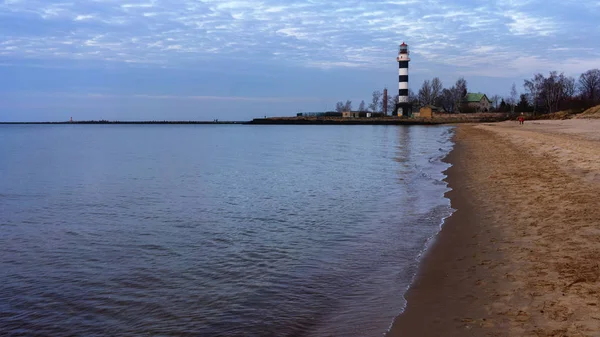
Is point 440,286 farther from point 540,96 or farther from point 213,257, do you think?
point 540,96

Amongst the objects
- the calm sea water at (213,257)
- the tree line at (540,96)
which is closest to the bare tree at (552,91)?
the tree line at (540,96)

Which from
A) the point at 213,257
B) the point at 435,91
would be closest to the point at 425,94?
the point at 435,91

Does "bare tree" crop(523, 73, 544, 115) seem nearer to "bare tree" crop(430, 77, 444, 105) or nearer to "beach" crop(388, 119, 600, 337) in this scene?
"bare tree" crop(430, 77, 444, 105)

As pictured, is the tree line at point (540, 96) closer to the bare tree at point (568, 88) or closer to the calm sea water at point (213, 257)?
the bare tree at point (568, 88)

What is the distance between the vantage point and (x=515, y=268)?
6.54 meters

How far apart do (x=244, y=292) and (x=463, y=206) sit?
7.11 meters

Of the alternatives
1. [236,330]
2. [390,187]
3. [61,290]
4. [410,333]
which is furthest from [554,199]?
[61,290]

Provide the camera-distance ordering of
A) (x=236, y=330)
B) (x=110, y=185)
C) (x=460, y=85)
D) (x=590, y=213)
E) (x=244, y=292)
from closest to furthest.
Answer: (x=236, y=330) → (x=244, y=292) → (x=590, y=213) → (x=110, y=185) → (x=460, y=85)

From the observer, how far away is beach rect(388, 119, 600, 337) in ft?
15.9

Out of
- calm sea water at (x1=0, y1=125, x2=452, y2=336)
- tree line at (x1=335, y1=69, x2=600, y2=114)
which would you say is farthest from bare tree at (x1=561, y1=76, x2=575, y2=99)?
calm sea water at (x1=0, y1=125, x2=452, y2=336)

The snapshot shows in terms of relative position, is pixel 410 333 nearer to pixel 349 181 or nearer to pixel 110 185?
pixel 349 181

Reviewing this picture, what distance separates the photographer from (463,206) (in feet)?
39.1

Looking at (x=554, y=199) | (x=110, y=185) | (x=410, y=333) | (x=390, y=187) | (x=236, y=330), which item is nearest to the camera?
(x=410, y=333)

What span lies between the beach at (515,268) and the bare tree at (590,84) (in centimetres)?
12686
